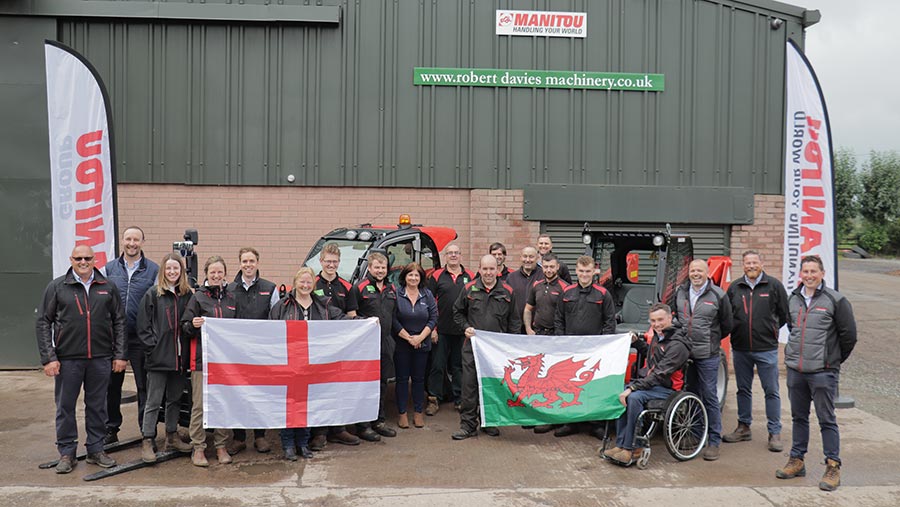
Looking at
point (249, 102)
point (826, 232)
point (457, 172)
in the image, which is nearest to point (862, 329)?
point (826, 232)

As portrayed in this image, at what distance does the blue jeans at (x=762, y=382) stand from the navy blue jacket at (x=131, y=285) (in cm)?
612

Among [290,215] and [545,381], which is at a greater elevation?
[290,215]

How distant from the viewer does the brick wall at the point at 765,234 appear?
43.2 ft

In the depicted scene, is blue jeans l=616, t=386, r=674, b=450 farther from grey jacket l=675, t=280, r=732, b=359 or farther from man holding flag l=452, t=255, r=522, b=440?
man holding flag l=452, t=255, r=522, b=440

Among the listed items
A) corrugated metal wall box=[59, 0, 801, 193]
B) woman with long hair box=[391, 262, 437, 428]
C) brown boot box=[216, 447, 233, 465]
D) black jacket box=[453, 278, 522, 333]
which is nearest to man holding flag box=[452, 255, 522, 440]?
black jacket box=[453, 278, 522, 333]

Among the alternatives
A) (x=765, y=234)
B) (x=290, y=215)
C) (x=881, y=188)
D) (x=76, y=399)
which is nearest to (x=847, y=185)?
(x=881, y=188)

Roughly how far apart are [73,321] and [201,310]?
42.4 inches

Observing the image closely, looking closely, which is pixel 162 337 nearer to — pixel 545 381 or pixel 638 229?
pixel 545 381

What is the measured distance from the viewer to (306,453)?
7223 millimetres

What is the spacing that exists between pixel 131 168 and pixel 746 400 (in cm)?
1020

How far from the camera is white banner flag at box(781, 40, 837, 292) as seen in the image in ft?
31.2

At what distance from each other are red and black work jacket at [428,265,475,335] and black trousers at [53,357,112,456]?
3.66 m

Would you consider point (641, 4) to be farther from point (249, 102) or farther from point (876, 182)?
point (876, 182)

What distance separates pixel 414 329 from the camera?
8.21 metres
